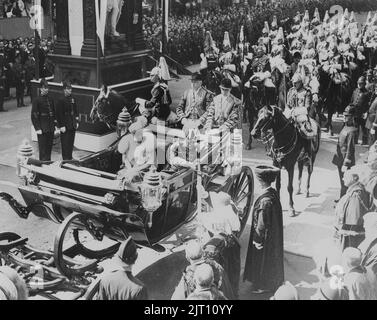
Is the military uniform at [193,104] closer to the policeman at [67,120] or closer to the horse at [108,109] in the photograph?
the horse at [108,109]

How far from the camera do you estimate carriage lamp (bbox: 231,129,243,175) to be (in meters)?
7.05

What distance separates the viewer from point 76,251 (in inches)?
256

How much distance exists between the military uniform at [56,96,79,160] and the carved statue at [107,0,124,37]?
158cm

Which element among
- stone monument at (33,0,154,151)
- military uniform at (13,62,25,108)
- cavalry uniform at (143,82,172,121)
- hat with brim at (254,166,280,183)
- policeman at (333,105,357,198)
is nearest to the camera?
hat with brim at (254,166,280,183)

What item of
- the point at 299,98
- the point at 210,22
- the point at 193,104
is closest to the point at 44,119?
the point at 193,104

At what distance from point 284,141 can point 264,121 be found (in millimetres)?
520

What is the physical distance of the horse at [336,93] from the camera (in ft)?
38.1

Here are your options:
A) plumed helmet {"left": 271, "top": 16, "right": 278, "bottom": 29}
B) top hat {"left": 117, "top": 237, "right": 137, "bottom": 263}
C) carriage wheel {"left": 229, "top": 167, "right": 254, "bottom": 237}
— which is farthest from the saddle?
plumed helmet {"left": 271, "top": 16, "right": 278, "bottom": 29}

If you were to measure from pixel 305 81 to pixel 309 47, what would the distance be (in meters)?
3.43

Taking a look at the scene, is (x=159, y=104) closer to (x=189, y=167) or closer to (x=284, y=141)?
(x=284, y=141)

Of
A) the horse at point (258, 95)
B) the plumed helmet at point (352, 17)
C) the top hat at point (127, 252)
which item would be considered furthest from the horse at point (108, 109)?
the plumed helmet at point (352, 17)

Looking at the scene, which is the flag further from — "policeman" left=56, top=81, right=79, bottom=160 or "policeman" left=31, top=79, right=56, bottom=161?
"policeman" left=31, top=79, right=56, bottom=161

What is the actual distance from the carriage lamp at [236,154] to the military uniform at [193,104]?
1.24 metres
